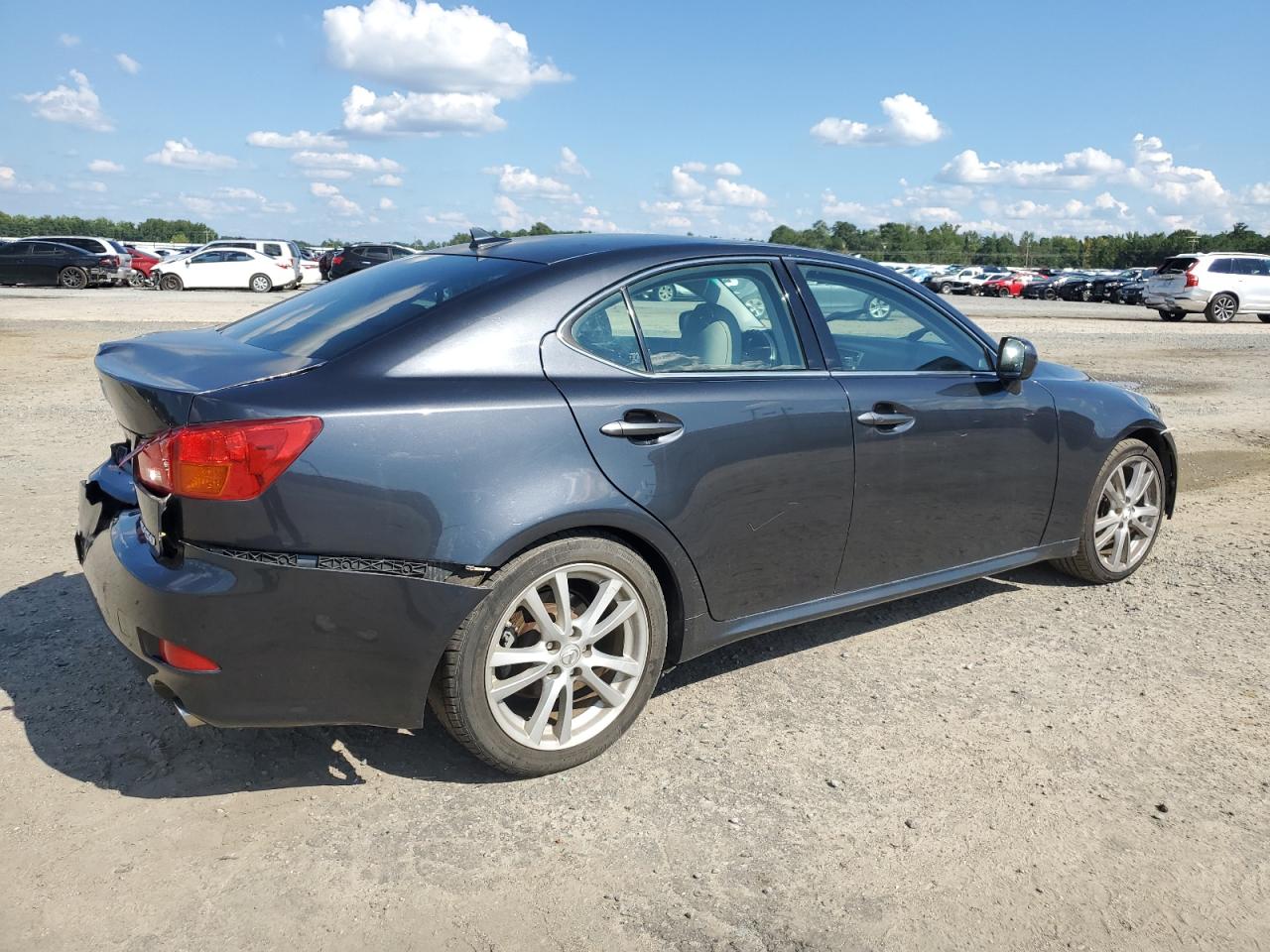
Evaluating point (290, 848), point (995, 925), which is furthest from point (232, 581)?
point (995, 925)

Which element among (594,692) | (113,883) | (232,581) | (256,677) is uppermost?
(232,581)

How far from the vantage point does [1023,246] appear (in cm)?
11669

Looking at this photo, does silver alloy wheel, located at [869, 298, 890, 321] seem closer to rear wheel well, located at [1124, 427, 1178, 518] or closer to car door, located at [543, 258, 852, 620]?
car door, located at [543, 258, 852, 620]

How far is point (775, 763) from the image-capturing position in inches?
131

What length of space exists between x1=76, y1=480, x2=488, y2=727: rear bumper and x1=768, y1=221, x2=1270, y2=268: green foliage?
277 feet

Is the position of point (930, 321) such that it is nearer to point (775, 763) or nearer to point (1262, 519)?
point (775, 763)

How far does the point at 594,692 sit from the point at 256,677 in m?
1.03

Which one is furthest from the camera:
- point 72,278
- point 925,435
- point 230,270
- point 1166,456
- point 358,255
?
point 358,255

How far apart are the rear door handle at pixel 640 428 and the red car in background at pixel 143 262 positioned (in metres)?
36.2

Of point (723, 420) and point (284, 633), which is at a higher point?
point (723, 420)

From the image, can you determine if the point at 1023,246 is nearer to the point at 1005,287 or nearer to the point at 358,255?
the point at 1005,287

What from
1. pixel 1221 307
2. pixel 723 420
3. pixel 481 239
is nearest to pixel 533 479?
pixel 723 420

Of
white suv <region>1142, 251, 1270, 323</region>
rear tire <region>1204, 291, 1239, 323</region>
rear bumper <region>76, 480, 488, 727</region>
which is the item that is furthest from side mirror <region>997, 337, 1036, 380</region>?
rear tire <region>1204, 291, 1239, 323</region>

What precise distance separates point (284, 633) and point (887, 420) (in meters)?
2.19
